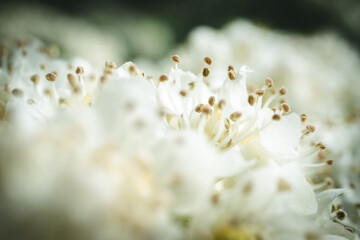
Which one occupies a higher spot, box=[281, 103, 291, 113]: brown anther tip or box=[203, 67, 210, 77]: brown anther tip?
box=[203, 67, 210, 77]: brown anther tip

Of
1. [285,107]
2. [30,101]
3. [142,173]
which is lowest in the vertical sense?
[142,173]

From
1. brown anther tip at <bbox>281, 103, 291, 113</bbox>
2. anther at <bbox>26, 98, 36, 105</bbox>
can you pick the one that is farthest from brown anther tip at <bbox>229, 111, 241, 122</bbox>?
anther at <bbox>26, 98, 36, 105</bbox>

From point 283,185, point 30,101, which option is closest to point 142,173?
point 283,185

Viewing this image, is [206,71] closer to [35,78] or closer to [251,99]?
[251,99]

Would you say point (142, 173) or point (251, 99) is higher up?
point (251, 99)

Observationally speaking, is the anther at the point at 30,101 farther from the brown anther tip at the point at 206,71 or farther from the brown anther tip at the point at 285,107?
the brown anther tip at the point at 285,107

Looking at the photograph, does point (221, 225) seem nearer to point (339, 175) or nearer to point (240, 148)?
point (240, 148)

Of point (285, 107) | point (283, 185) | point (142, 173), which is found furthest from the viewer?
point (285, 107)

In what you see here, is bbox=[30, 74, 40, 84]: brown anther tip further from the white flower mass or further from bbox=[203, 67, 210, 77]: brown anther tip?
bbox=[203, 67, 210, 77]: brown anther tip

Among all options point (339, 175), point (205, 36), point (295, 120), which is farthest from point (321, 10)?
point (295, 120)

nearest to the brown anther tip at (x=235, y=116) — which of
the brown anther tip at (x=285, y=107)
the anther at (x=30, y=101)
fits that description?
the brown anther tip at (x=285, y=107)

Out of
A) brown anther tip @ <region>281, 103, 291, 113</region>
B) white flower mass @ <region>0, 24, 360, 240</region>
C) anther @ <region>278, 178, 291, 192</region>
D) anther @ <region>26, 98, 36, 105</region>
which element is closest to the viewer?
white flower mass @ <region>0, 24, 360, 240</region>
